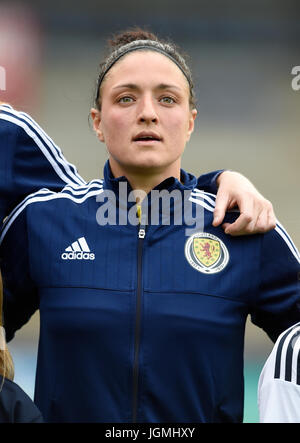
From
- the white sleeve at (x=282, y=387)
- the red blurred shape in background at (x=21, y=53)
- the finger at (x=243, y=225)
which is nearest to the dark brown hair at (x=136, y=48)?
the finger at (x=243, y=225)

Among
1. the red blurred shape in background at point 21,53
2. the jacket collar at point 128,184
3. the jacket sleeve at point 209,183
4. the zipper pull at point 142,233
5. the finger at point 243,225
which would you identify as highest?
the red blurred shape in background at point 21,53

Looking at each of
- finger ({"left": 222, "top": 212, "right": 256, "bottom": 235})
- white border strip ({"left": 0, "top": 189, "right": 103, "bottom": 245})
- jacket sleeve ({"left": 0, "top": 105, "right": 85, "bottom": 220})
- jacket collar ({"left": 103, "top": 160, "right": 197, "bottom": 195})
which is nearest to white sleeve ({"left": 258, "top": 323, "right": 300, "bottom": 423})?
finger ({"left": 222, "top": 212, "right": 256, "bottom": 235})

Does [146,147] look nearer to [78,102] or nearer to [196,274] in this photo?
[196,274]

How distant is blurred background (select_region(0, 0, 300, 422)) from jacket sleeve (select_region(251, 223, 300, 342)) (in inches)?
94.9

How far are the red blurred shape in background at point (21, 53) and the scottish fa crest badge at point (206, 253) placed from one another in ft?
7.85

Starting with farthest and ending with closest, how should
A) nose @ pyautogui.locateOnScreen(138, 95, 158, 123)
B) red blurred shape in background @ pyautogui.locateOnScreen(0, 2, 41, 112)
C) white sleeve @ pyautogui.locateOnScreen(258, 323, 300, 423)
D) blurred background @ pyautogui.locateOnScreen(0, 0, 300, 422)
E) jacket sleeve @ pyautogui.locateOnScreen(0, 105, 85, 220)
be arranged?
blurred background @ pyautogui.locateOnScreen(0, 0, 300, 422) < red blurred shape in background @ pyautogui.locateOnScreen(0, 2, 41, 112) < jacket sleeve @ pyautogui.locateOnScreen(0, 105, 85, 220) < nose @ pyautogui.locateOnScreen(138, 95, 158, 123) < white sleeve @ pyautogui.locateOnScreen(258, 323, 300, 423)

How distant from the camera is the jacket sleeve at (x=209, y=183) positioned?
135 centimetres

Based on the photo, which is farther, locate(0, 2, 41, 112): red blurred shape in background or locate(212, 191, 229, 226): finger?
locate(0, 2, 41, 112): red blurred shape in background

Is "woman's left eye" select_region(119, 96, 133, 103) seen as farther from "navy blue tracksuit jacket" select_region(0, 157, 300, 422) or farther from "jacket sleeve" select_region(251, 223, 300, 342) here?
"jacket sleeve" select_region(251, 223, 300, 342)

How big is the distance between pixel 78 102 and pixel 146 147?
9.38ft

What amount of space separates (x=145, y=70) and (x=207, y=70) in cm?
285

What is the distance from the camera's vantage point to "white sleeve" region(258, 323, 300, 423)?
1.05 metres

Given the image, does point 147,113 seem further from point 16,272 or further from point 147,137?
point 16,272

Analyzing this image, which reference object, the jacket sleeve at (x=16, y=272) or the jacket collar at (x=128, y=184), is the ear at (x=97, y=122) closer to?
the jacket collar at (x=128, y=184)
